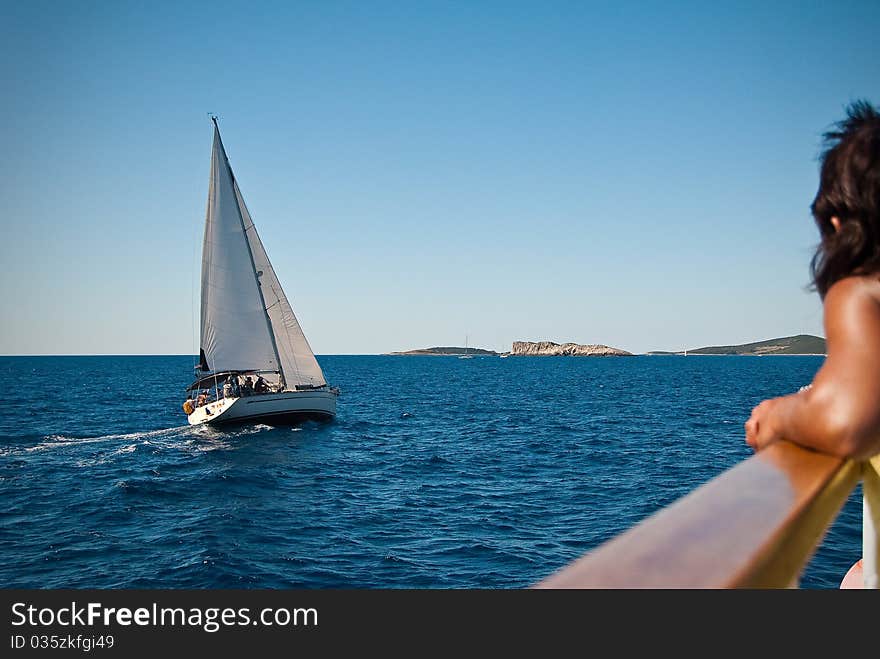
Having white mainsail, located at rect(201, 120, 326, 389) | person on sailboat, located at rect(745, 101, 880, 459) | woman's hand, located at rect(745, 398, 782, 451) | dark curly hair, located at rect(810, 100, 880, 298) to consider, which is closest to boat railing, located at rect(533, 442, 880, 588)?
person on sailboat, located at rect(745, 101, 880, 459)

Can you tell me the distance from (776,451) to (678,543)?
0.65 meters

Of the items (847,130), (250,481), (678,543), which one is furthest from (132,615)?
(250,481)

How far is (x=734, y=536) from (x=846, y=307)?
2.34ft

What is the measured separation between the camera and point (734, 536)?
93cm

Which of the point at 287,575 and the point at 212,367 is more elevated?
the point at 212,367

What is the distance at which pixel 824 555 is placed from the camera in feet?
42.8

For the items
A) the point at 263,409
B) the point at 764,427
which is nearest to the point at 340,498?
the point at 263,409

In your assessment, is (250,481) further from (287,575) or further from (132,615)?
(132,615)

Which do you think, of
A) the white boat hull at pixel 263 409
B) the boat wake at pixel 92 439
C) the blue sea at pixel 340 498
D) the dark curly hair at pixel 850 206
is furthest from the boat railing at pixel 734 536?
the boat wake at pixel 92 439
